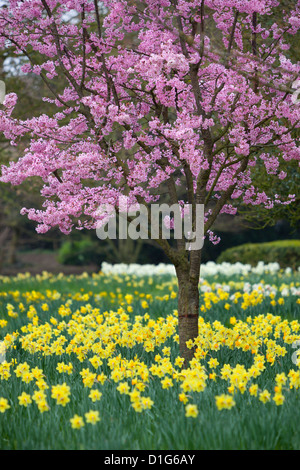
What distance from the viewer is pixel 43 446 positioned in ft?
9.61

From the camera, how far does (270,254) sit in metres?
14.8

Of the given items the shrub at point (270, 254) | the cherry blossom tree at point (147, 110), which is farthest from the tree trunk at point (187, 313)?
the shrub at point (270, 254)

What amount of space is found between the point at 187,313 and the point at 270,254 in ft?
35.1

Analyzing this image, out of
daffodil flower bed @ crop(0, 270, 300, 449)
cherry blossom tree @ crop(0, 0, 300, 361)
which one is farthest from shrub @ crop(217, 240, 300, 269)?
cherry blossom tree @ crop(0, 0, 300, 361)

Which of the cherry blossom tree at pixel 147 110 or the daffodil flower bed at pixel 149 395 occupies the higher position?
the cherry blossom tree at pixel 147 110

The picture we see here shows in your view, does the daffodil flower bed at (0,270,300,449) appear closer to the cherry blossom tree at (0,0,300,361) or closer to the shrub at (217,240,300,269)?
the cherry blossom tree at (0,0,300,361)

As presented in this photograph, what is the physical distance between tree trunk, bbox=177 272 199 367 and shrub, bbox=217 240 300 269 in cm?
1030

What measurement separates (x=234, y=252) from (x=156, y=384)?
12187 millimetres

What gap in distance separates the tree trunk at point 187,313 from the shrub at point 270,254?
1030cm

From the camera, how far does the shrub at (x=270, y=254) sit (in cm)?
1462

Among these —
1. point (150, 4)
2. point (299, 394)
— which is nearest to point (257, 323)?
point (299, 394)

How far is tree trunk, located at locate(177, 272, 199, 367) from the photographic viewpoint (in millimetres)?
4535

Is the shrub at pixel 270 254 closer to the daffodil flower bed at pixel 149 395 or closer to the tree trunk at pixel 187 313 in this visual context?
the daffodil flower bed at pixel 149 395

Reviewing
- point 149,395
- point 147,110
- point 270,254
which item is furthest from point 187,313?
point 270,254
